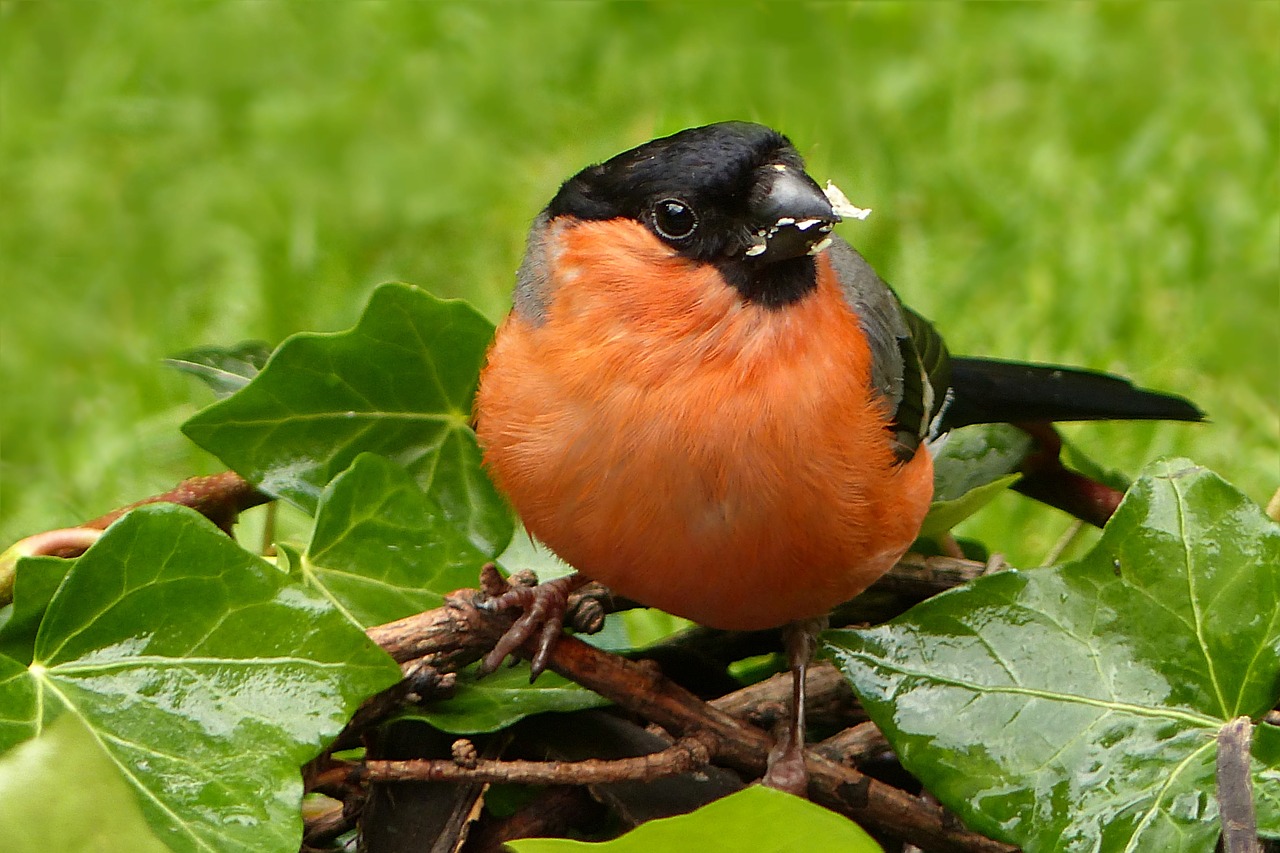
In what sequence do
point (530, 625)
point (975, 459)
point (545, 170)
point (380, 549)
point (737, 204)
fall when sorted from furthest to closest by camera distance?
point (545, 170), point (975, 459), point (737, 204), point (380, 549), point (530, 625)

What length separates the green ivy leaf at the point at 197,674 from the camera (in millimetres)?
1595

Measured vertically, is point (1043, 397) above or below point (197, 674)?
above

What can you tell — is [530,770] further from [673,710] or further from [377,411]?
[377,411]

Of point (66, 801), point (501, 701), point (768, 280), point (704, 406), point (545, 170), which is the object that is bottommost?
point (66, 801)

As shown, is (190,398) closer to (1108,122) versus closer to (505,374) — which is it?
(505,374)

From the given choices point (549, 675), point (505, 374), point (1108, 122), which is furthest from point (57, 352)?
point (1108, 122)

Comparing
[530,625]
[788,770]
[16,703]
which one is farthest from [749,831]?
[16,703]

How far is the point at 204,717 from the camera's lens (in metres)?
1.62

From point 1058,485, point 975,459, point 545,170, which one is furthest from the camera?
point 545,170

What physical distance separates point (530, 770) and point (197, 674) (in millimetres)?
365

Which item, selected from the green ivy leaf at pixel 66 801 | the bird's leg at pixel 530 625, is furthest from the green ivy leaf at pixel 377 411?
the green ivy leaf at pixel 66 801

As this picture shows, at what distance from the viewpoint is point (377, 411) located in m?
2.15

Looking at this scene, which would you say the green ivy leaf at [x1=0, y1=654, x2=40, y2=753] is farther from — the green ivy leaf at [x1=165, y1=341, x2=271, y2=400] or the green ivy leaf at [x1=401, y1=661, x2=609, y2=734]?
the green ivy leaf at [x1=165, y1=341, x2=271, y2=400]

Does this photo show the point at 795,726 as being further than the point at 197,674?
Yes
